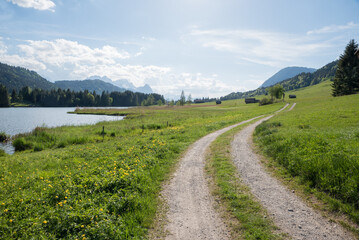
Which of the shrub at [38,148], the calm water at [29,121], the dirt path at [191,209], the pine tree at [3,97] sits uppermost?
the pine tree at [3,97]

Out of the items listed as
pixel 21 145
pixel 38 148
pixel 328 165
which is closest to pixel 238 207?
pixel 328 165

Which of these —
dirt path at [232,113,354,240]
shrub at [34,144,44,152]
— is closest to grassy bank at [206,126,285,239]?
dirt path at [232,113,354,240]

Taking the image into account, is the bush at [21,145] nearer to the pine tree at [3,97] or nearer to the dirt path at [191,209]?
the dirt path at [191,209]

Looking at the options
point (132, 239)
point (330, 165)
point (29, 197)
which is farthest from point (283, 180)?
point (29, 197)

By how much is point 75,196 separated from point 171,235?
407 centimetres

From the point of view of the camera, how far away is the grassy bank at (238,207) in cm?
576

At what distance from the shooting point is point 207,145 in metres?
18.3

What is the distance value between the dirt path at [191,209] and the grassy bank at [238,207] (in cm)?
43

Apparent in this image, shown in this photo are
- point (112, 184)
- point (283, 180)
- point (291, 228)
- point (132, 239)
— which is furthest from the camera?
point (283, 180)

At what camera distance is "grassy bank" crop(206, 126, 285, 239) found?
5758 millimetres

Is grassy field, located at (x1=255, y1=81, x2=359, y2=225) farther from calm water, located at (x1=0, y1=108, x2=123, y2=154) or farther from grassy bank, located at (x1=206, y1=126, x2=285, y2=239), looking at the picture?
calm water, located at (x1=0, y1=108, x2=123, y2=154)

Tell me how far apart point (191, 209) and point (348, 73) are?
80792 millimetres

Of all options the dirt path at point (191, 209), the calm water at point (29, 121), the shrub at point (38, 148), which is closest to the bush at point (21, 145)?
the calm water at point (29, 121)

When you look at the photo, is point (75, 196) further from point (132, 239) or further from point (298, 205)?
point (298, 205)
